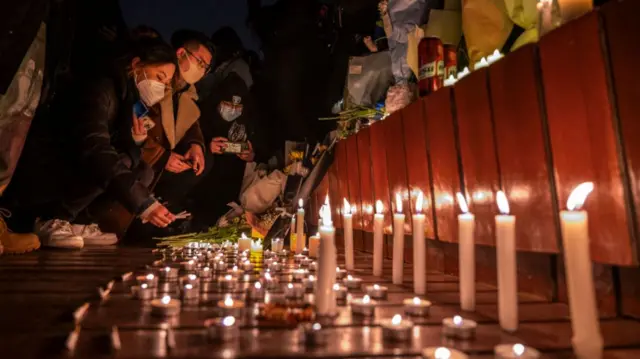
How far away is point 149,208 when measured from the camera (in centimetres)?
391

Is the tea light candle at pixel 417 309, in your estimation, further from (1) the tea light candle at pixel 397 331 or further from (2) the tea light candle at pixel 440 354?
(2) the tea light candle at pixel 440 354

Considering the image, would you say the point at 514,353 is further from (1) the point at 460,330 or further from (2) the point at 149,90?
(2) the point at 149,90

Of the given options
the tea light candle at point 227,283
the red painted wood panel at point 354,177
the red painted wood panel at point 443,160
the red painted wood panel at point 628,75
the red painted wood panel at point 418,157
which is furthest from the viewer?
the red painted wood panel at point 354,177

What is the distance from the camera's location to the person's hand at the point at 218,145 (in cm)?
457

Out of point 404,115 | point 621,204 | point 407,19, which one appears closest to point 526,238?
point 621,204

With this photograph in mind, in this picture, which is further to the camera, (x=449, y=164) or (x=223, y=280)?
(x=449, y=164)

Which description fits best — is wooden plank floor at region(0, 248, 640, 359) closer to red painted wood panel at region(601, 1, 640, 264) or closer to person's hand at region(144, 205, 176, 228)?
red painted wood panel at region(601, 1, 640, 264)

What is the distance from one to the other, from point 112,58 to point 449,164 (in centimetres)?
325

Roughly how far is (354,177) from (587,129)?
6.38 ft

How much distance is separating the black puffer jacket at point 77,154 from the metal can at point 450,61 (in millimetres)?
2750

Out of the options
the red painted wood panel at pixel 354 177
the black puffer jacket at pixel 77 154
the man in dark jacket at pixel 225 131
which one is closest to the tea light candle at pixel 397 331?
the red painted wood panel at pixel 354 177

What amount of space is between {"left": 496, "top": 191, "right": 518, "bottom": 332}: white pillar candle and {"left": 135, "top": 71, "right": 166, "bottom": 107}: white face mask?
12.3ft

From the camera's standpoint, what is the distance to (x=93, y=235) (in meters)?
3.80

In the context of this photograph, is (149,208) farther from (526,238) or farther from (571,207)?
(571,207)
